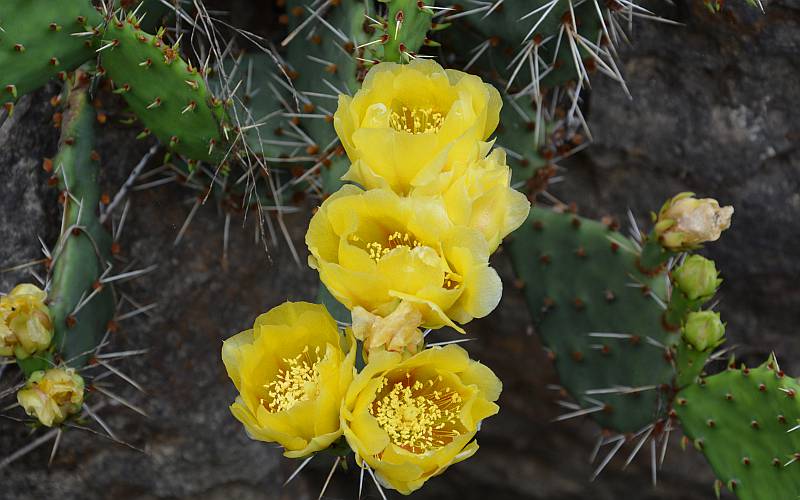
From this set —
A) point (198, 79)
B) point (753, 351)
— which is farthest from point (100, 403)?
point (753, 351)

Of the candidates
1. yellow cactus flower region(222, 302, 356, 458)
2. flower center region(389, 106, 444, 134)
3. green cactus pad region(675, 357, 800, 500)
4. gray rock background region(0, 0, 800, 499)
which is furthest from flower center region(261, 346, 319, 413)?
gray rock background region(0, 0, 800, 499)

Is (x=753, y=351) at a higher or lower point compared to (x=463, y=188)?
lower

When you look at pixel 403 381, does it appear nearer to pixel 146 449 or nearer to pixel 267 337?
pixel 267 337

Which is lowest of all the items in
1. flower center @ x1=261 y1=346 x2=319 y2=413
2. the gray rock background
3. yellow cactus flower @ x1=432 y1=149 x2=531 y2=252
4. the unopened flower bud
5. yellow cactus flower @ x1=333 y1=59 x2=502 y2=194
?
the gray rock background

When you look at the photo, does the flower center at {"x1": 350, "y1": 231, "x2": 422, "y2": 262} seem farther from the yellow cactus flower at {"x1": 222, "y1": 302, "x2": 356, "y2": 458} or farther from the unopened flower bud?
the unopened flower bud

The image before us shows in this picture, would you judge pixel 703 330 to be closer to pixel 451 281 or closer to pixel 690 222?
pixel 690 222

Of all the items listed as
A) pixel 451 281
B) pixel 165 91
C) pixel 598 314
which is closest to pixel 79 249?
pixel 165 91

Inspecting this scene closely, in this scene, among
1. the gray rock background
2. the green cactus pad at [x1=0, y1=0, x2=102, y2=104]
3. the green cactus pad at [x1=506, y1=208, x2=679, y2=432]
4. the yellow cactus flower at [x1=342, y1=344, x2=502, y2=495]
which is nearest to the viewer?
the yellow cactus flower at [x1=342, y1=344, x2=502, y2=495]
